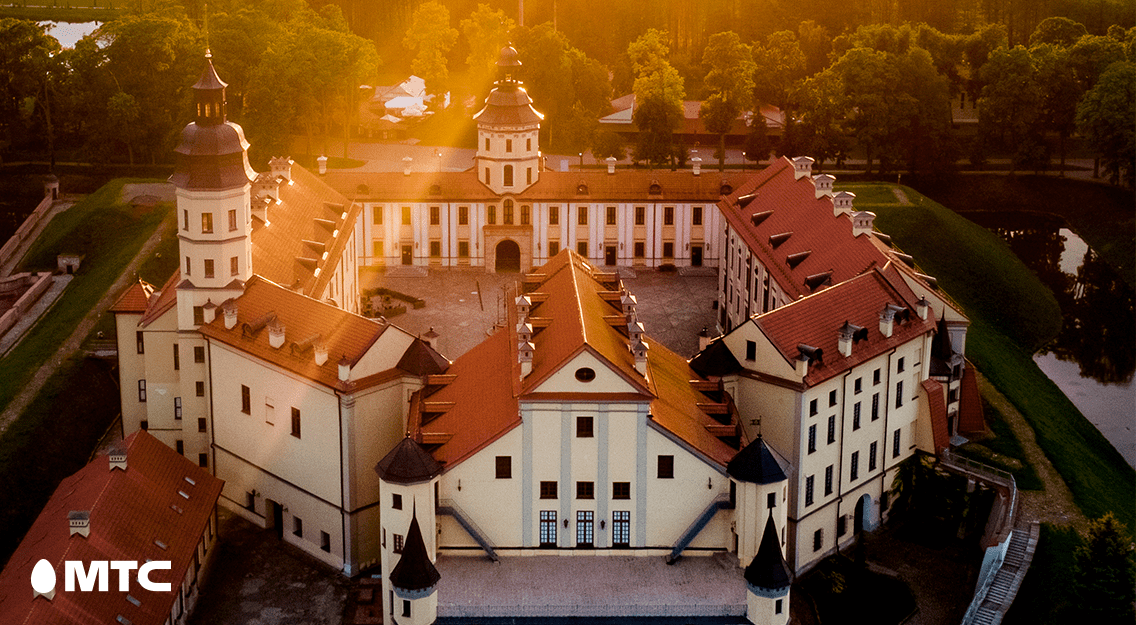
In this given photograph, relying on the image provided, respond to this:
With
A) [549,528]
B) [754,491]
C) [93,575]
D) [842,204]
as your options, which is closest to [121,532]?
[93,575]

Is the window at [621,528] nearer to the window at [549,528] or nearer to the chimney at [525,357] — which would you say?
the window at [549,528]

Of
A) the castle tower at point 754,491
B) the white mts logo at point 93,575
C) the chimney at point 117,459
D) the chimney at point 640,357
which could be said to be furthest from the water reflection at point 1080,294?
the white mts logo at point 93,575

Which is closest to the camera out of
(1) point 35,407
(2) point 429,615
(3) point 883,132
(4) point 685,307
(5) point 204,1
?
(2) point 429,615

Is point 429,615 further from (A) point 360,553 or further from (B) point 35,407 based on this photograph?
(B) point 35,407

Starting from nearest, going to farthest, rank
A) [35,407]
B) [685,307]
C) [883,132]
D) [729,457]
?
[729,457]
[35,407]
[685,307]
[883,132]

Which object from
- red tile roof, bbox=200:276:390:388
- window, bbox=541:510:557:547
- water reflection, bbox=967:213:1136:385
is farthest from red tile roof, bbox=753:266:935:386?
water reflection, bbox=967:213:1136:385

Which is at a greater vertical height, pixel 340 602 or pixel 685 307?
pixel 685 307

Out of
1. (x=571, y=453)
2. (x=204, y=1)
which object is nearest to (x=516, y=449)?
(x=571, y=453)
